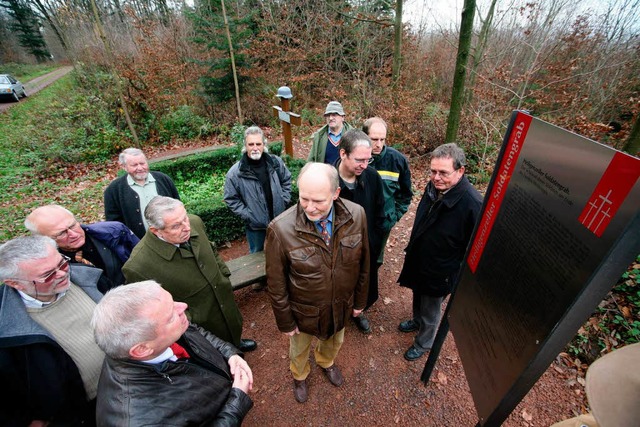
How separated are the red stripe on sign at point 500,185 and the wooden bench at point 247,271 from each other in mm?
2684

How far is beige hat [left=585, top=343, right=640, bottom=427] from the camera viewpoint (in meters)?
1.05

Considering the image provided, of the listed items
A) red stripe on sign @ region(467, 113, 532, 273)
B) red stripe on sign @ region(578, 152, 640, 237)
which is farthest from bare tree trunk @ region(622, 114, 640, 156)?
red stripe on sign @ region(578, 152, 640, 237)

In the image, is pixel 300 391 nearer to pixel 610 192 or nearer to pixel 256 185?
Result: pixel 256 185

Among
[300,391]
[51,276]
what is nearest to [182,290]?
[51,276]

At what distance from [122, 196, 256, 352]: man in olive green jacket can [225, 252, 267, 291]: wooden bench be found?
77 centimetres

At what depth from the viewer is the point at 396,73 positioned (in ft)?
31.9

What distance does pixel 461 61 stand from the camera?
6121 mm

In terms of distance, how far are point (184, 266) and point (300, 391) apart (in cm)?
187

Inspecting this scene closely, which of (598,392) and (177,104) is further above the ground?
(598,392)

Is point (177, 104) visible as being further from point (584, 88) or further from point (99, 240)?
point (584, 88)

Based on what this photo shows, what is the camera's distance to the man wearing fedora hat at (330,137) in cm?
456

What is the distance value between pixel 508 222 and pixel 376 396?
8.26 feet

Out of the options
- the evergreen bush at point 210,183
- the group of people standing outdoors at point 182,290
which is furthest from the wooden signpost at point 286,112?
the group of people standing outdoors at point 182,290

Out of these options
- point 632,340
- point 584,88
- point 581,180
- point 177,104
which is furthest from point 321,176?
point 177,104
